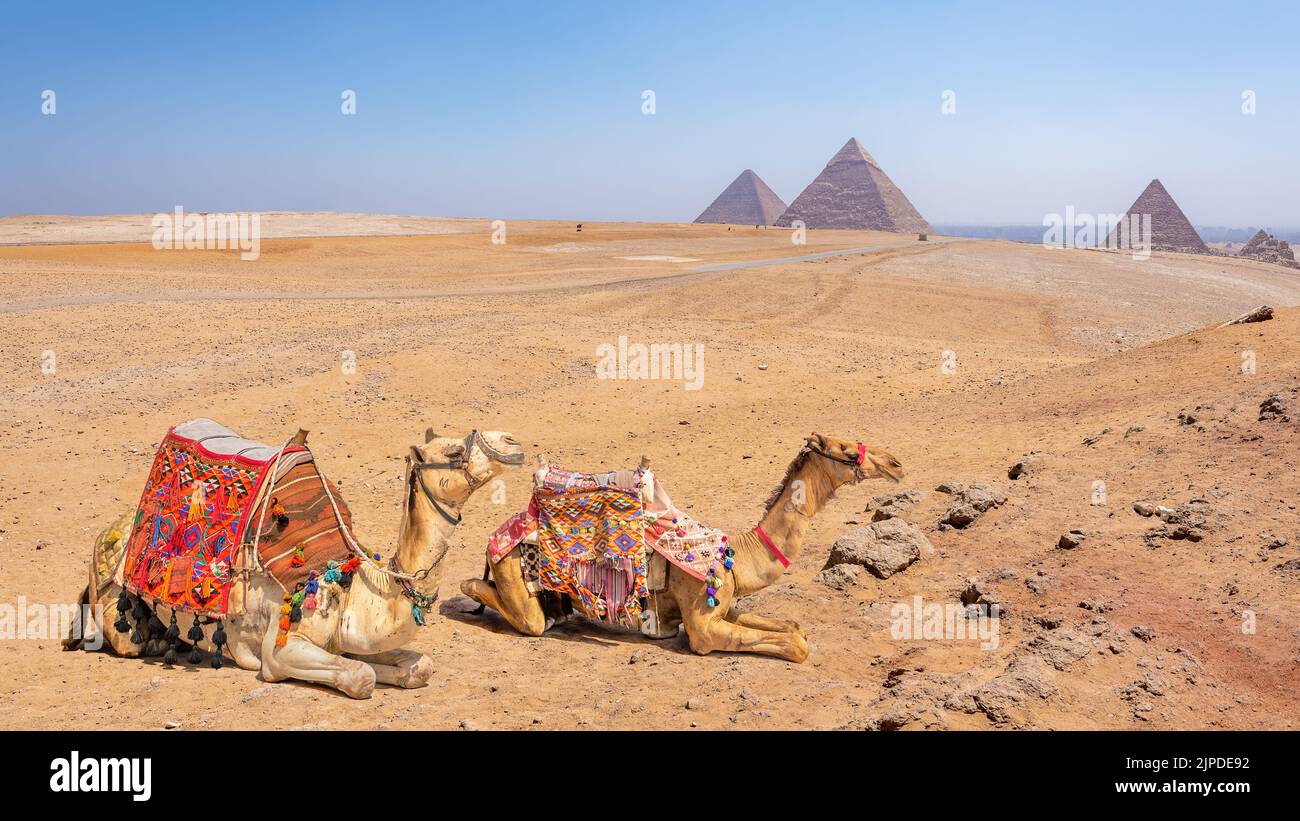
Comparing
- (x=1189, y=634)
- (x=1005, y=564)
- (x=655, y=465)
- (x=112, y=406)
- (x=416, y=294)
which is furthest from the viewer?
(x=416, y=294)

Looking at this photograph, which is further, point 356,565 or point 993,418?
point 993,418

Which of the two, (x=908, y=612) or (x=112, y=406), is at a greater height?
(x=112, y=406)

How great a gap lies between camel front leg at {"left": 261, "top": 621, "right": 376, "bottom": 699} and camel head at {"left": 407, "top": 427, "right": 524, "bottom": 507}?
125cm

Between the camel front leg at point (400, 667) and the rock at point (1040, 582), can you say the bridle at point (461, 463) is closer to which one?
the camel front leg at point (400, 667)

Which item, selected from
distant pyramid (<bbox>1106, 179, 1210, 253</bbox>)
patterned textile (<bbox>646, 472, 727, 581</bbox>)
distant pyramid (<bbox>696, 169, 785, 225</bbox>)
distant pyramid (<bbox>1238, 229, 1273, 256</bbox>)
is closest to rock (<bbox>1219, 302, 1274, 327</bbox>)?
patterned textile (<bbox>646, 472, 727, 581</bbox>)

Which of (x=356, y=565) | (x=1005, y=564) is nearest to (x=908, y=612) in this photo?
(x=1005, y=564)

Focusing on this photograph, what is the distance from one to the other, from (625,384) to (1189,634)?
1294cm

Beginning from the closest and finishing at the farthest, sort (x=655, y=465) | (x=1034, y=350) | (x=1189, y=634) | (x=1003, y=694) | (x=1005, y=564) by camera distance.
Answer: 1. (x=1003, y=694)
2. (x=1189, y=634)
3. (x=1005, y=564)
4. (x=655, y=465)
5. (x=1034, y=350)

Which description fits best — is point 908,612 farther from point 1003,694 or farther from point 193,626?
point 193,626

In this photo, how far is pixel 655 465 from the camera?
13992 mm

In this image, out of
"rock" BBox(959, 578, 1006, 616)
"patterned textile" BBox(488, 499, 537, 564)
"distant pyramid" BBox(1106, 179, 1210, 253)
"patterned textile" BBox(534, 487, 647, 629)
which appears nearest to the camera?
"patterned textile" BBox(534, 487, 647, 629)

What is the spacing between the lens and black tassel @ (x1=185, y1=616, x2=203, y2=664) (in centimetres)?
669

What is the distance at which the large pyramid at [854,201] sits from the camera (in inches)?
5497

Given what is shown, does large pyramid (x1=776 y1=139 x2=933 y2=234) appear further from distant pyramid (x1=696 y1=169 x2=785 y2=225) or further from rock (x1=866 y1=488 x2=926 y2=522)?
rock (x1=866 y1=488 x2=926 y2=522)
